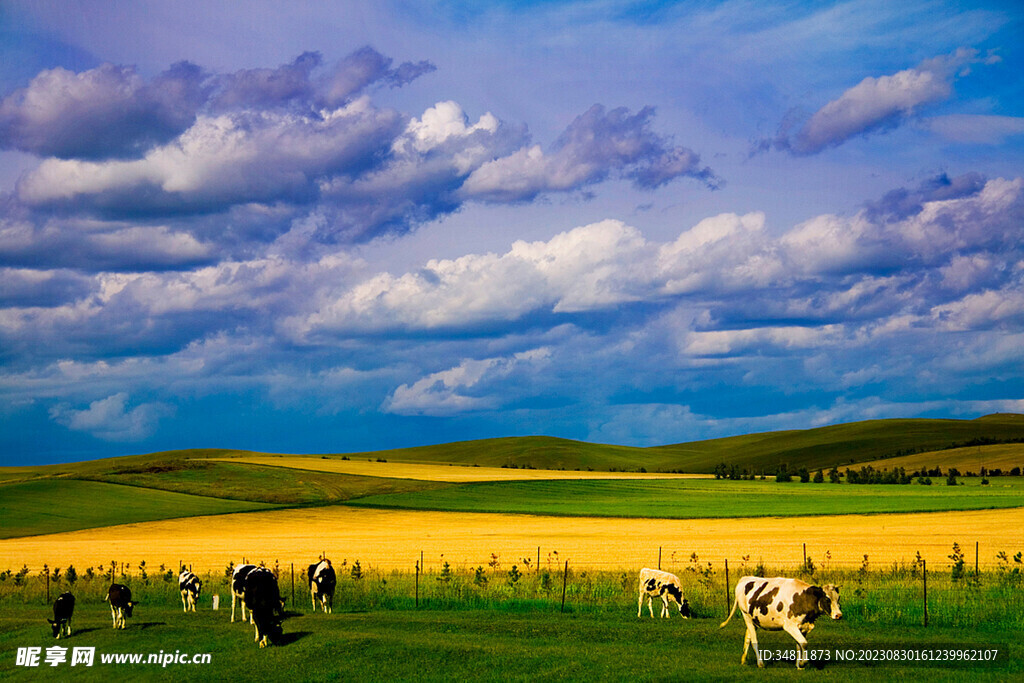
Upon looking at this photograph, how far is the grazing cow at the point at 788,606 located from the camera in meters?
18.8

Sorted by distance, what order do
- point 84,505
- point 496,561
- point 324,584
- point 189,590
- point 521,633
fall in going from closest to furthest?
point 521,633, point 324,584, point 189,590, point 496,561, point 84,505

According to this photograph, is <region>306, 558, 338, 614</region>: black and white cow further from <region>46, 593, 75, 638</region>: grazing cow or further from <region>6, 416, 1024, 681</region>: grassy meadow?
→ <region>46, 593, 75, 638</region>: grazing cow

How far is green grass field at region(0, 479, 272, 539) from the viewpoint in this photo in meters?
75.8

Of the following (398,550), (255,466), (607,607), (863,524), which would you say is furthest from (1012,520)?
(255,466)

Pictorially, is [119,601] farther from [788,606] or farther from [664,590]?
[788,606]

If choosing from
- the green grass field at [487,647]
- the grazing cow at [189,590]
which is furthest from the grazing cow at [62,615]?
the grazing cow at [189,590]

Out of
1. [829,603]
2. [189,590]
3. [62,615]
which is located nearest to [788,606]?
[829,603]

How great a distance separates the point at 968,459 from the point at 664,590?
13052 cm

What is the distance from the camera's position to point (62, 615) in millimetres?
24562

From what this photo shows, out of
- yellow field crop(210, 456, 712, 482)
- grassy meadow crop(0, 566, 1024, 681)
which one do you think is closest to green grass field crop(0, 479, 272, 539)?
yellow field crop(210, 456, 712, 482)

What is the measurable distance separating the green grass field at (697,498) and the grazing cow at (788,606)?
62.8 meters

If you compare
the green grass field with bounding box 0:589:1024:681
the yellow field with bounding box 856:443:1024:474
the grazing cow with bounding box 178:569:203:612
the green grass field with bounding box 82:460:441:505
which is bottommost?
the green grass field with bounding box 0:589:1024:681

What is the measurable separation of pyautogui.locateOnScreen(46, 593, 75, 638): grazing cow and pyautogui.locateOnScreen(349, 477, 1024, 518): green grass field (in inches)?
2421

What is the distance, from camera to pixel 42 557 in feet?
182
